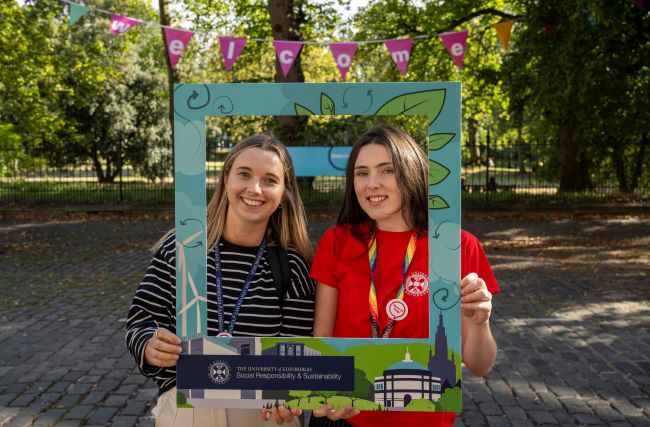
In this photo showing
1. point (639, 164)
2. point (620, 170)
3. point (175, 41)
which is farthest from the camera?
point (620, 170)

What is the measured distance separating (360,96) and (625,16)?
1438 cm

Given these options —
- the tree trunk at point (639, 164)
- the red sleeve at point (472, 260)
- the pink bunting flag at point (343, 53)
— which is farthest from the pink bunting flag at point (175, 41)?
the tree trunk at point (639, 164)

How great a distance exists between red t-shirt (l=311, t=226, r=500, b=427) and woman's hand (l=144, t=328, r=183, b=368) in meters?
0.48

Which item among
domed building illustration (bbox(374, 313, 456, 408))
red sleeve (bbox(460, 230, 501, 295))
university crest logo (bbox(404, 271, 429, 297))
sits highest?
red sleeve (bbox(460, 230, 501, 295))

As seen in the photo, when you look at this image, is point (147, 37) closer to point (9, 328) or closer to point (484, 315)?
point (9, 328)

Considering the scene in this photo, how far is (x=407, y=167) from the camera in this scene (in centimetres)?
187

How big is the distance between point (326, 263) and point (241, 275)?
27 cm

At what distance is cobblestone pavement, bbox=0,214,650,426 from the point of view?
173 inches

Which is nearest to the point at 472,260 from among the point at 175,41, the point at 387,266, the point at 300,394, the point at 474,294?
the point at 474,294

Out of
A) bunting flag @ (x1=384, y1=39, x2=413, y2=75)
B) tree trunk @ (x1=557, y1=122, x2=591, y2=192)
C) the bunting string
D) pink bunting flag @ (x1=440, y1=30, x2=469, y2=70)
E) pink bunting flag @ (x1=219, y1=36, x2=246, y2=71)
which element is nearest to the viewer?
the bunting string

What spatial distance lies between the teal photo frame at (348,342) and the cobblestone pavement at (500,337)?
8.77 feet

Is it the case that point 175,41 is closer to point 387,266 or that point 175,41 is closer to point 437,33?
point 437,33

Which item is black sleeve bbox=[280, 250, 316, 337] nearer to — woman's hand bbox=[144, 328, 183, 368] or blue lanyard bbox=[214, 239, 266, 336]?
blue lanyard bbox=[214, 239, 266, 336]

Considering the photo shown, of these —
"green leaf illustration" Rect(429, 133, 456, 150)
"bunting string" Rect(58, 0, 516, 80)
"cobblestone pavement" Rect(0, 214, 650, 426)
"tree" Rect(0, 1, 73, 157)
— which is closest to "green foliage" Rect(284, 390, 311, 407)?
"green leaf illustration" Rect(429, 133, 456, 150)
